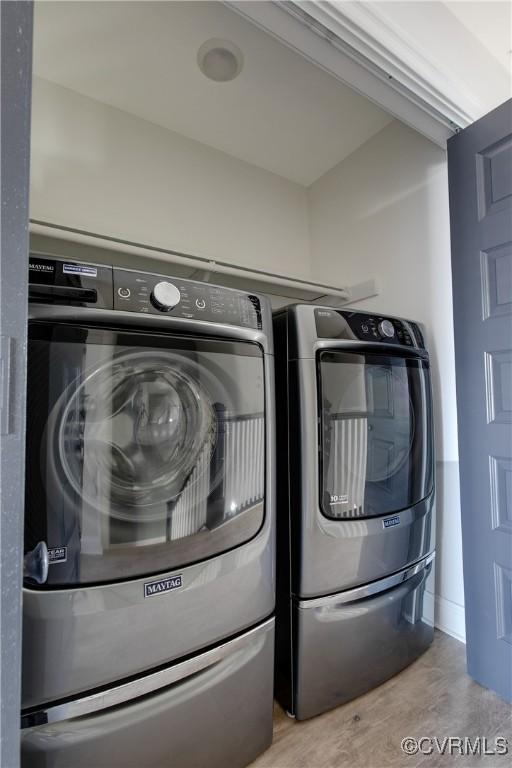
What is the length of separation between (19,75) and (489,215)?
1.39m

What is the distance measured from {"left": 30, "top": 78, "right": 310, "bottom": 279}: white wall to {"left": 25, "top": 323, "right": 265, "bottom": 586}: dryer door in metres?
0.74

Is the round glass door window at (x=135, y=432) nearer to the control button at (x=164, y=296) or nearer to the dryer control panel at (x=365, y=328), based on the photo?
the control button at (x=164, y=296)

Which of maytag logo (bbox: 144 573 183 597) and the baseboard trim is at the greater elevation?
maytag logo (bbox: 144 573 183 597)

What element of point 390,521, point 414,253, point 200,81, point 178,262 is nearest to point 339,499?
point 390,521

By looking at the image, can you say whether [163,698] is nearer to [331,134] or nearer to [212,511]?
[212,511]

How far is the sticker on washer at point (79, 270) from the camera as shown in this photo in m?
0.74

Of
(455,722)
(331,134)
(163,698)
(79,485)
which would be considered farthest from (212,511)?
(331,134)

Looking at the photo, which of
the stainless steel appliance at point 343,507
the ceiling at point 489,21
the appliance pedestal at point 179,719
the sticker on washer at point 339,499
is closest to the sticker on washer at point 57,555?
the appliance pedestal at point 179,719

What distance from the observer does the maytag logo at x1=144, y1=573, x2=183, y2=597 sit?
77 centimetres

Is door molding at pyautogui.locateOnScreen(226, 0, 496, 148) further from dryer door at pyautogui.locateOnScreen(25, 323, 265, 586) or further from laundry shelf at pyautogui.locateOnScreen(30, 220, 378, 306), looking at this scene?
dryer door at pyautogui.locateOnScreen(25, 323, 265, 586)

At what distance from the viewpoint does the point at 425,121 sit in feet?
4.33

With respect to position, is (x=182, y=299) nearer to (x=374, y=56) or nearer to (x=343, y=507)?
(x=343, y=507)

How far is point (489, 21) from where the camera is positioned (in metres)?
1.32

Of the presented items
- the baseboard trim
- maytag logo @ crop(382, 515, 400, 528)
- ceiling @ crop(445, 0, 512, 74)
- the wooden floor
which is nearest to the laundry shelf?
ceiling @ crop(445, 0, 512, 74)
